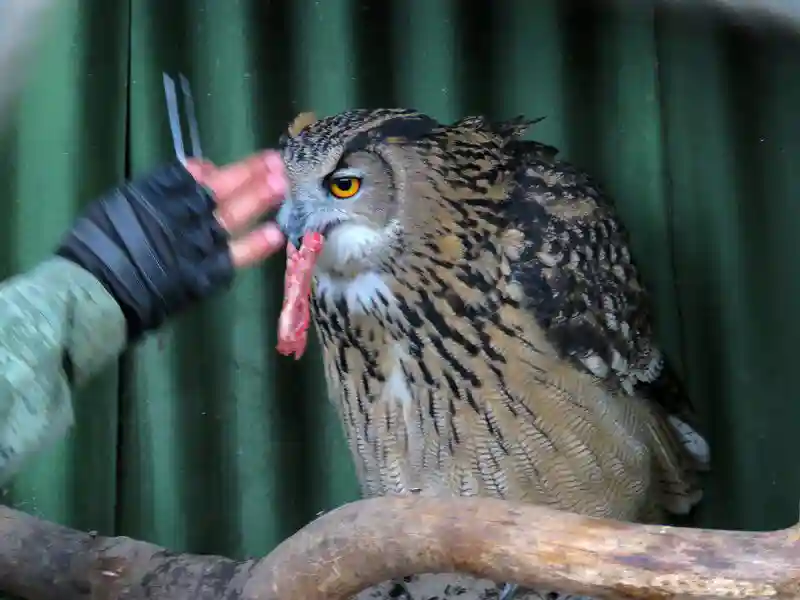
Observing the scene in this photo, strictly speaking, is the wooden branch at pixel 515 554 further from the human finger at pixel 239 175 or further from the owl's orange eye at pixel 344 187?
Answer: the owl's orange eye at pixel 344 187

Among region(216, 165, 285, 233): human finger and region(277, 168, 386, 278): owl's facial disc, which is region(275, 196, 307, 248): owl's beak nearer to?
region(277, 168, 386, 278): owl's facial disc

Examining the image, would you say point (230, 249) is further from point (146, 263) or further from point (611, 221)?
point (611, 221)

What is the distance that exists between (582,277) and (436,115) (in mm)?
640

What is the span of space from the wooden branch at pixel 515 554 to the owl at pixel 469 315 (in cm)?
50

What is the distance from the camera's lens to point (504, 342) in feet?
5.48

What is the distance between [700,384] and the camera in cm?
218

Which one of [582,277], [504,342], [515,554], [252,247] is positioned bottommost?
[515,554]

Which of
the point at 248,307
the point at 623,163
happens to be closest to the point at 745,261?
the point at 623,163

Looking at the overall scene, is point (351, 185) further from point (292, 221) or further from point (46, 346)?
point (46, 346)

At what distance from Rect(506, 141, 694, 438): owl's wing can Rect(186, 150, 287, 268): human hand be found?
54 cm

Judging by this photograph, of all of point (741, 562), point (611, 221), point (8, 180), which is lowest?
point (741, 562)

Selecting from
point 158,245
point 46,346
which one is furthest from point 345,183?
point 46,346

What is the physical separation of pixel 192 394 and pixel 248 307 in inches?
9.5

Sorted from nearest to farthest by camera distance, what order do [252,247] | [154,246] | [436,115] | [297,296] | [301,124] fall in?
[154,246] → [252,247] → [297,296] → [301,124] → [436,115]
